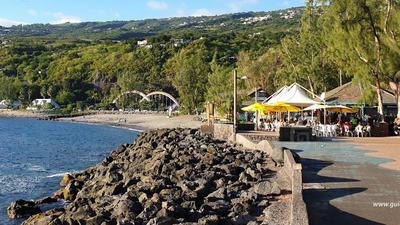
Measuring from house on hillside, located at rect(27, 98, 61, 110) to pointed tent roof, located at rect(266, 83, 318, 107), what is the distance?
114 m

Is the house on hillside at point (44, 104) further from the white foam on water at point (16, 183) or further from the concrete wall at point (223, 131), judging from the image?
the white foam on water at point (16, 183)

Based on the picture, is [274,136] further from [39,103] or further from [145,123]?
[39,103]

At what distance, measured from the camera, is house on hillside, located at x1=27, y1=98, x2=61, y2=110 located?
457 ft

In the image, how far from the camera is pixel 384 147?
22.9 m

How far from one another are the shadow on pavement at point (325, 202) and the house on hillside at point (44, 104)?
130 meters

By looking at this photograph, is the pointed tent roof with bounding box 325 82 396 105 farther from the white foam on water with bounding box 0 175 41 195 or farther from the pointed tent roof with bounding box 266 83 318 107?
the white foam on water with bounding box 0 175 41 195

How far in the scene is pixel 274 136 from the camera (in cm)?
2650

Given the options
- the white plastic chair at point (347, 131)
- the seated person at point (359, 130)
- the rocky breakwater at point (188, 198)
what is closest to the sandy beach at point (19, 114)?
the white plastic chair at point (347, 131)

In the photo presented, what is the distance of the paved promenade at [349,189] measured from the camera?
427 inches

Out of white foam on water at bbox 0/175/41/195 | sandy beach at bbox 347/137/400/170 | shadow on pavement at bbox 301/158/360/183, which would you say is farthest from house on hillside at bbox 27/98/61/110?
shadow on pavement at bbox 301/158/360/183

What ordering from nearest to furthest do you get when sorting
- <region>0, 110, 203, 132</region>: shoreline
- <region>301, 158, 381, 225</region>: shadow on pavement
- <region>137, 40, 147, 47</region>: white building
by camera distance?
<region>301, 158, 381, 225</region>: shadow on pavement < <region>0, 110, 203, 132</region>: shoreline < <region>137, 40, 147, 47</region>: white building

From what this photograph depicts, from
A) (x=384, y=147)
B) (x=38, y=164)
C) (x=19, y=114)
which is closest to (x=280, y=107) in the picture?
(x=384, y=147)

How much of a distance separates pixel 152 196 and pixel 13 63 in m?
185

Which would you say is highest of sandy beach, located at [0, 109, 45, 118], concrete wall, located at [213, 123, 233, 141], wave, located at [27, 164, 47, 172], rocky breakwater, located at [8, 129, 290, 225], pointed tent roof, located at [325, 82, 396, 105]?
sandy beach, located at [0, 109, 45, 118]
